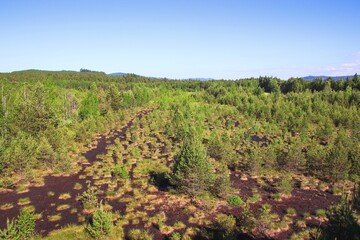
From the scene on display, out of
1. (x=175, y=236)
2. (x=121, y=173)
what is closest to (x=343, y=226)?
(x=175, y=236)

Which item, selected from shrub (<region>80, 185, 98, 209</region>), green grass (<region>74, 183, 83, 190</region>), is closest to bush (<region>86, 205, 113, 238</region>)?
shrub (<region>80, 185, 98, 209</region>)

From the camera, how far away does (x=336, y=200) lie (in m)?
26.5

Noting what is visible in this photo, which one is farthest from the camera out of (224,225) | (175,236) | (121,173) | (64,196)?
(121,173)

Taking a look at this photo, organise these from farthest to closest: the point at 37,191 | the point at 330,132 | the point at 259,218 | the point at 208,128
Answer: the point at 208,128
the point at 330,132
the point at 37,191
the point at 259,218

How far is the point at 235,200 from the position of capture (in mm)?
25297

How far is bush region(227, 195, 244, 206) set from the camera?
25.1 metres

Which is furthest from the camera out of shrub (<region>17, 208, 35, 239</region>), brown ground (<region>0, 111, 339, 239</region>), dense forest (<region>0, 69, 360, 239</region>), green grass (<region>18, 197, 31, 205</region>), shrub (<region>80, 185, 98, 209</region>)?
green grass (<region>18, 197, 31, 205</region>)

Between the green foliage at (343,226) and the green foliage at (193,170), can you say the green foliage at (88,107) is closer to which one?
the green foliage at (193,170)

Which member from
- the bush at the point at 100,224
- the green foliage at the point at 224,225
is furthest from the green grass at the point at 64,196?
the green foliage at the point at 224,225

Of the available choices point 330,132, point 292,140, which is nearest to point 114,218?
point 292,140

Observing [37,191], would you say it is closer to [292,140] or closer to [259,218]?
[259,218]

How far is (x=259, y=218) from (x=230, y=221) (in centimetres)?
222

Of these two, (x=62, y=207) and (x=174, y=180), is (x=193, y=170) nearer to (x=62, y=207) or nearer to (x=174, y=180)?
(x=174, y=180)

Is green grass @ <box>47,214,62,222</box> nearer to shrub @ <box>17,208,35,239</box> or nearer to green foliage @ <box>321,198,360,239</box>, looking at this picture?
shrub @ <box>17,208,35,239</box>
